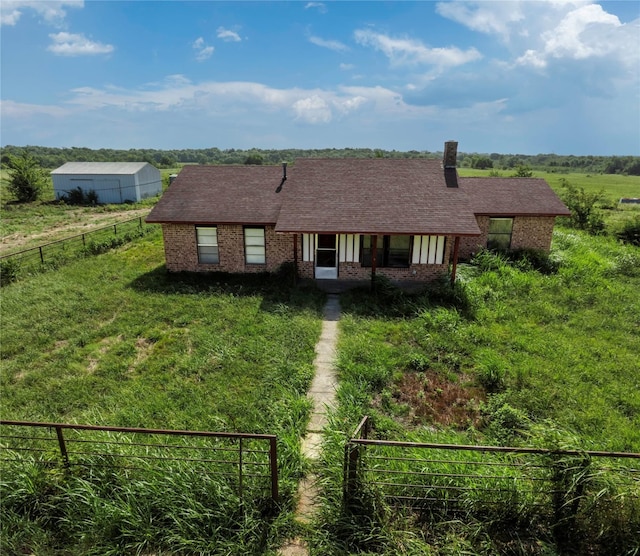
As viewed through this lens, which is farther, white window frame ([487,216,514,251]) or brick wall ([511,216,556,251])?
white window frame ([487,216,514,251])

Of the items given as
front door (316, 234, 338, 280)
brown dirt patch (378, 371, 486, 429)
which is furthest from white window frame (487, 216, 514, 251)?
brown dirt patch (378, 371, 486, 429)

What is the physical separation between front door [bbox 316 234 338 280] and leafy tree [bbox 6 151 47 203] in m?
35.9

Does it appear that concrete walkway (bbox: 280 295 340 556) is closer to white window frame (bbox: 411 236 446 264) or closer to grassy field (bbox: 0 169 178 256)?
white window frame (bbox: 411 236 446 264)

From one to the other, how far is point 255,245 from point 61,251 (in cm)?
993

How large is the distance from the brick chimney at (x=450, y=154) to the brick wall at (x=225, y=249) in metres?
7.30

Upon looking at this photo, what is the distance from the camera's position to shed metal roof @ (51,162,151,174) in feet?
123

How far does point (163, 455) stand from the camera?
539 centimetres

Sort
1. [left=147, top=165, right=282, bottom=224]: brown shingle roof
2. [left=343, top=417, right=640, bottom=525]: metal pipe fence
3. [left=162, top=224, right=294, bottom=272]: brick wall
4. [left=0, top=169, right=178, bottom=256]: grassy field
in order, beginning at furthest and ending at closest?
[left=0, top=169, right=178, bottom=256]: grassy field, [left=162, top=224, right=294, bottom=272]: brick wall, [left=147, top=165, right=282, bottom=224]: brown shingle roof, [left=343, top=417, right=640, bottom=525]: metal pipe fence

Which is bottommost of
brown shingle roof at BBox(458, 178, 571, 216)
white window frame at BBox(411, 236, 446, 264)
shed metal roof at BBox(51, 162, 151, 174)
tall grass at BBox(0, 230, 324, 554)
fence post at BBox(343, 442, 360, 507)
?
tall grass at BBox(0, 230, 324, 554)

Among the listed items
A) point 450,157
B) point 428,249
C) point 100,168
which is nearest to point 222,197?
point 428,249

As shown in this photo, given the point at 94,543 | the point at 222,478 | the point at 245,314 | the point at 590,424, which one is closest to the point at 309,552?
the point at 222,478

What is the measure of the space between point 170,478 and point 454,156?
50.3ft

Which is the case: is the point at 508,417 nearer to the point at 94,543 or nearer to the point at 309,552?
the point at 309,552

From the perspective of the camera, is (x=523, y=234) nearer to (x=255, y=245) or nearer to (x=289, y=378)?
(x=255, y=245)
